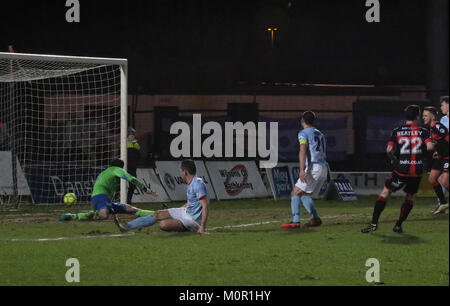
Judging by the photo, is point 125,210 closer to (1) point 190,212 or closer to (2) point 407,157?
(1) point 190,212

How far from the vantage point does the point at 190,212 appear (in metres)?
14.8

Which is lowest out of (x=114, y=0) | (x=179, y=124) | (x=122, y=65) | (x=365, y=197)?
(x=365, y=197)

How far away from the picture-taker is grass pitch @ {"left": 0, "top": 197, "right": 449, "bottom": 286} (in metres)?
10.5

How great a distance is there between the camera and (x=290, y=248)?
13281 millimetres

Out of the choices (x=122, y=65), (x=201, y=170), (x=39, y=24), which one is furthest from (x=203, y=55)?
(x=122, y=65)

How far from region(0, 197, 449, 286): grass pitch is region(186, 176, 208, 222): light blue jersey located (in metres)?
0.34

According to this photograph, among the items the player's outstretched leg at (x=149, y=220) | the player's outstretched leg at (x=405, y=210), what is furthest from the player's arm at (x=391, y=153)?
the player's outstretched leg at (x=149, y=220)

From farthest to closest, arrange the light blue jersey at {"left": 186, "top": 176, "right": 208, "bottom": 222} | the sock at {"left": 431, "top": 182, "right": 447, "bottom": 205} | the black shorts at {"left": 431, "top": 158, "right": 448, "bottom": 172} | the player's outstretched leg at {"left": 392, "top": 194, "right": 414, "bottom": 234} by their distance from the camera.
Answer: the sock at {"left": 431, "top": 182, "right": 447, "bottom": 205}, the black shorts at {"left": 431, "top": 158, "right": 448, "bottom": 172}, the player's outstretched leg at {"left": 392, "top": 194, "right": 414, "bottom": 234}, the light blue jersey at {"left": 186, "top": 176, "right": 208, "bottom": 222}

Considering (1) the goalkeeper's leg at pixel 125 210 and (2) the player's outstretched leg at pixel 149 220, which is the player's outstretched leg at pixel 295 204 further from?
(1) the goalkeeper's leg at pixel 125 210

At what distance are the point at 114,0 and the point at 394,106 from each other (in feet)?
41.8

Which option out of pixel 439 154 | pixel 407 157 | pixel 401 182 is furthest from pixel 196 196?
pixel 439 154

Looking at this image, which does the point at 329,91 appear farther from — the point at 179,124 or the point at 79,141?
the point at 79,141

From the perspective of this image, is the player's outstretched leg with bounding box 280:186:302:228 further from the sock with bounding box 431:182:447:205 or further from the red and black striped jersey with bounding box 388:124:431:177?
the sock with bounding box 431:182:447:205

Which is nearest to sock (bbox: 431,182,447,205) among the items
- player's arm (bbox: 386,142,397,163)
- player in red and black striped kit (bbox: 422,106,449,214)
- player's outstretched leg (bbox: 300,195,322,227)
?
player in red and black striped kit (bbox: 422,106,449,214)
